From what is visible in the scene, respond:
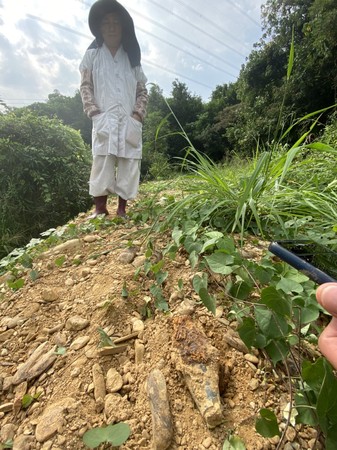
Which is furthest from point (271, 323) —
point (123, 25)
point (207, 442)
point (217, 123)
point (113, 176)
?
point (217, 123)

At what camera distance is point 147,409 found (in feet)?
2.00

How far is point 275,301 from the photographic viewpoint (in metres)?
0.53

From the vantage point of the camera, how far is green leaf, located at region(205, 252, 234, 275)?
72 centimetres

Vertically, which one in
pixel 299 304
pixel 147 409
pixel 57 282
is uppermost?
pixel 299 304

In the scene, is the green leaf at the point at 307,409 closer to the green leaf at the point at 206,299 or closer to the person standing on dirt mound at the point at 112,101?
the green leaf at the point at 206,299

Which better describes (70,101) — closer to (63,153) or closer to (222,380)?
(63,153)

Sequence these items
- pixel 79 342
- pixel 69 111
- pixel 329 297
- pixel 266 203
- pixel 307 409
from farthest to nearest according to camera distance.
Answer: pixel 69 111, pixel 266 203, pixel 79 342, pixel 307 409, pixel 329 297

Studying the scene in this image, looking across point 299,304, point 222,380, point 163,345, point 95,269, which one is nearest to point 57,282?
point 95,269

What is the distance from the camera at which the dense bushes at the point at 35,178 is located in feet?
9.46

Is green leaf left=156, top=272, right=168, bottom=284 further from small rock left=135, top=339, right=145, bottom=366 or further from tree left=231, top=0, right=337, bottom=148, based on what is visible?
tree left=231, top=0, right=337, bottom=148

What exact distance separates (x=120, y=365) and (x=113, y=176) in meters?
1.53

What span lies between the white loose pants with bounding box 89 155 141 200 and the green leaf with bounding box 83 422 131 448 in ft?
5.41

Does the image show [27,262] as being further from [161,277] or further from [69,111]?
[69,111]

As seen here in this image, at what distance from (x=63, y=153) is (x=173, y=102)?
2023 centimetres
